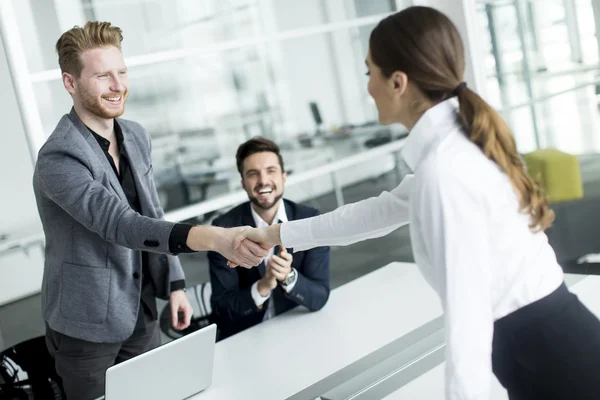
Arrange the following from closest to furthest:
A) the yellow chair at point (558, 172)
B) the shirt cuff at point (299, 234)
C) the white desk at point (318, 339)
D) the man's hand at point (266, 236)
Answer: the shirt cuff at point (299, 234) < the man's hand at point (266, 236) < the white desk at point (318, 339) < the yellow chair at point (558, 172)

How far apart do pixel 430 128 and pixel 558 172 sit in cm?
463

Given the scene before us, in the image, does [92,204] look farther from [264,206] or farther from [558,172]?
[558,172]

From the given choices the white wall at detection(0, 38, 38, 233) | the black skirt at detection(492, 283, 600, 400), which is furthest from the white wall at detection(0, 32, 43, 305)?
the black skirt at detection(492, 283, 600, 400)

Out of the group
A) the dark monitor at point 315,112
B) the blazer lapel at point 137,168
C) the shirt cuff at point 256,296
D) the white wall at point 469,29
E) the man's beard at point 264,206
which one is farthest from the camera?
the dark monitor at point 315,112

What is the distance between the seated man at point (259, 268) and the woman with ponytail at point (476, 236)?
1391 millimetres

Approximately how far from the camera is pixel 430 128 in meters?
1.25

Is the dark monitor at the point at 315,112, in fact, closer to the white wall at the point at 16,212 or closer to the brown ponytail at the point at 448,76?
the white wall at the point at 16,212

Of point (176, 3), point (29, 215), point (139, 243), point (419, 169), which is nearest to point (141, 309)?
point (139, 243)

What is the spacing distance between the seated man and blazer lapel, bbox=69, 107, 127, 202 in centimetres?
69

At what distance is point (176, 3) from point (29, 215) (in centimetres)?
258

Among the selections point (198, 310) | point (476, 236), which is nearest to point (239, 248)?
point (476, 236)

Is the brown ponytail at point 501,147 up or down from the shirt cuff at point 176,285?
up

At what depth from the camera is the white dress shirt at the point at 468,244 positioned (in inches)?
45.2

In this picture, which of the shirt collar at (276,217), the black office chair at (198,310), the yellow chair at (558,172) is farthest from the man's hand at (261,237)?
the yellow chair at (558,172)
